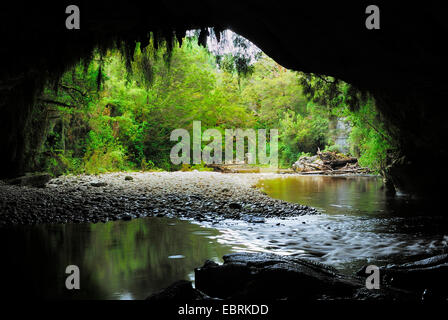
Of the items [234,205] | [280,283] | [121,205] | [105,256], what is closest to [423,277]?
[280,283]

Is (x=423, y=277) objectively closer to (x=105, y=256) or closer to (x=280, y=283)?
(x=280, y=283)

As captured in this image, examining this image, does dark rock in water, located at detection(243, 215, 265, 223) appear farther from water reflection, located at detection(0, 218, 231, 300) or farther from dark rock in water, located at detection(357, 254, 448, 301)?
dark rock in water, located at detection(357, 254, 448, 301)

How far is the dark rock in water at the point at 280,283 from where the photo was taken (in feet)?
8.37

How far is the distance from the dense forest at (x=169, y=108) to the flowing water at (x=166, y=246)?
371 cm

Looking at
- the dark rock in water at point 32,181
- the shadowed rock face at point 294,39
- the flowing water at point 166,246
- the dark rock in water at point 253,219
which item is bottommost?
the flowing water at point 166,246

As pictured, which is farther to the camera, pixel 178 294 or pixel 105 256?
pixel 105 256

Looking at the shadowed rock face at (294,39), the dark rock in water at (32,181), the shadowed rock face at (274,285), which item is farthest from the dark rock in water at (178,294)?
the dark rock in water at (32,181)

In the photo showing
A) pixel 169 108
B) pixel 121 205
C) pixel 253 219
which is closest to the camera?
pixel 253 219

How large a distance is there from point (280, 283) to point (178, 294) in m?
0.86

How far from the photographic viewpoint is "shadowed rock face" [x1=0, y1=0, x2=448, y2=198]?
15.3 ft

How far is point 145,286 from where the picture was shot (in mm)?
2975

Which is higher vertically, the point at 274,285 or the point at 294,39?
the point at 294,39

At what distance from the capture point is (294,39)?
5.62 metres

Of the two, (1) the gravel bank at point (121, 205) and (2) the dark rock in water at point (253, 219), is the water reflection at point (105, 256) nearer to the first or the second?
(1) the gravel bank at point (121, 205)
